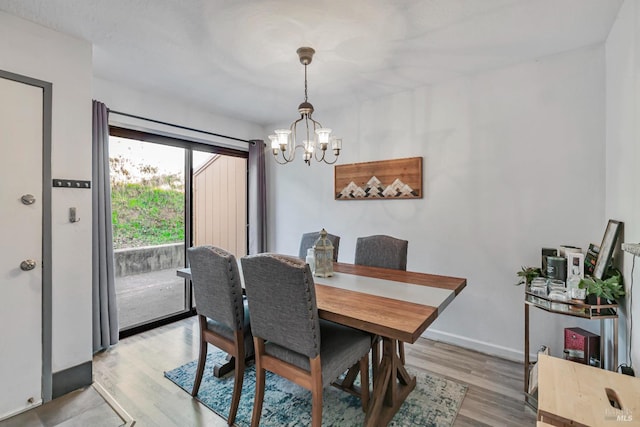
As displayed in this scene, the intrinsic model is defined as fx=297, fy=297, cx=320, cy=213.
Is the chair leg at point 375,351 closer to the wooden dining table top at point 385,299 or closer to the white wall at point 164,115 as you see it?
the wooden dining table top at point 385,299

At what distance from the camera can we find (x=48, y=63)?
2062 mm

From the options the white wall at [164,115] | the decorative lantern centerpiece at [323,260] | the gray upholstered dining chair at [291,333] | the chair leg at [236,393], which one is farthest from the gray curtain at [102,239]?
the decorative lantern centerpiece at [323,260]

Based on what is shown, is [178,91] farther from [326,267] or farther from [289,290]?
[289,290]

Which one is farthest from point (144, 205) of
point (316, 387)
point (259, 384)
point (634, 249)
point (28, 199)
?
point (634, 249)

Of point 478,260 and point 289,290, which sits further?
point 478,260

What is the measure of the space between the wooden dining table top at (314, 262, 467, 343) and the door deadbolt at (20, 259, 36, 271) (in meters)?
1.91

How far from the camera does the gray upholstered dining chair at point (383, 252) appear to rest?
2.50 m

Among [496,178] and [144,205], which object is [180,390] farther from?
[496,178]

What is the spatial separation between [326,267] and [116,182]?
7.95 feet

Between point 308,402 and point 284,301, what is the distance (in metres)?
0.99

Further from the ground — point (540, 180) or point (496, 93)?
point (496, 93)

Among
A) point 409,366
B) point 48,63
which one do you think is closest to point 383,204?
point 409,366

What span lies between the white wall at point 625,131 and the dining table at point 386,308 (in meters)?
0.90

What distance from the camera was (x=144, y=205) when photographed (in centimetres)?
329
